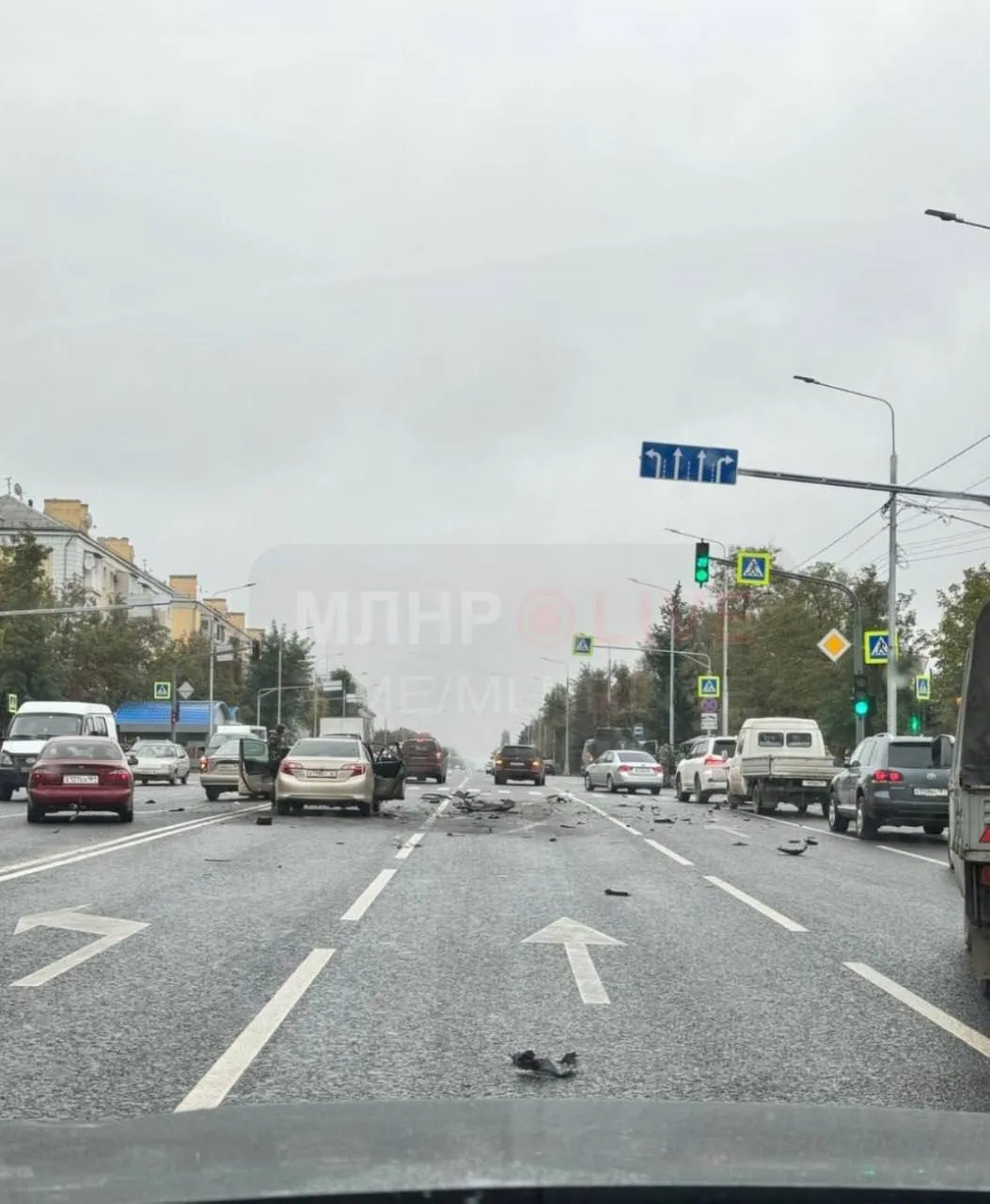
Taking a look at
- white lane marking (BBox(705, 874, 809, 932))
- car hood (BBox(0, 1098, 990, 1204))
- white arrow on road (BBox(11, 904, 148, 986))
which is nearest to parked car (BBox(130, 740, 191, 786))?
white lane marking (BBox(705, 874, 809, 932))

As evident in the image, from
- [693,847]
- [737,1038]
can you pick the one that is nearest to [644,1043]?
[737,1038]

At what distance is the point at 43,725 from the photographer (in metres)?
36.2

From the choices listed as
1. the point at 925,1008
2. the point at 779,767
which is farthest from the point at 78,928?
the point at 779,767

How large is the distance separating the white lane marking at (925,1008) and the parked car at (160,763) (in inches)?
1717

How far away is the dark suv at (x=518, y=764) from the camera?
53.6 meters

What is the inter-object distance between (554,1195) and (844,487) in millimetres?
22007

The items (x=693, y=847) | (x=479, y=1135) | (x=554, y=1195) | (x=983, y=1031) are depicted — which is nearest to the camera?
(x=554, y=1195)

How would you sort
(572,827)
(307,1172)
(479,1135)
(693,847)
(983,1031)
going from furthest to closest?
(572,827) < (693,847) < (983,1031) < (479,1135) < (307,1172)

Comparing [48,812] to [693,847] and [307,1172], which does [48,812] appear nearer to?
[693,847]

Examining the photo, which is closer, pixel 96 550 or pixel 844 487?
pixel 844 487

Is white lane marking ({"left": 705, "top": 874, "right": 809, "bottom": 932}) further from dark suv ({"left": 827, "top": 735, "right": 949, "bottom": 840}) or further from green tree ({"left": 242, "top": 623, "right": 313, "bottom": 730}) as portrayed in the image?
green tree ({"left": 242, "top": 623, "right": 313, "bottom": 730})

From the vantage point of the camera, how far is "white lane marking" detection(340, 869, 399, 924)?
470 inches

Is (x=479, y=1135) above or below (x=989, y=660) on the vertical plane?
below

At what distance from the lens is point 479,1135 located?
2879mm
